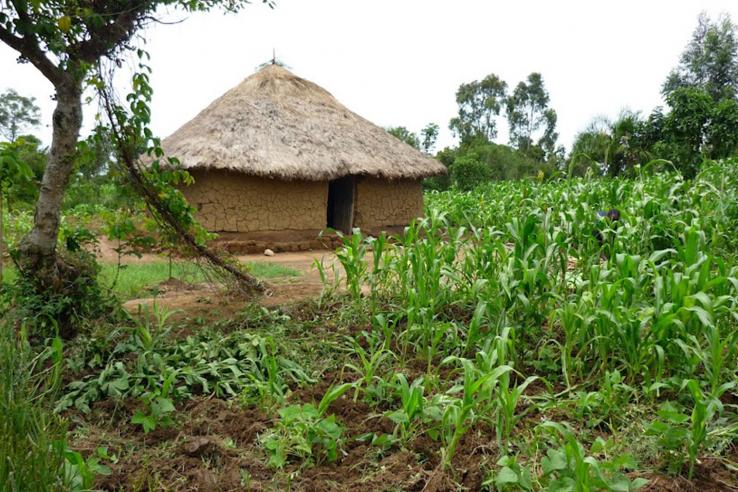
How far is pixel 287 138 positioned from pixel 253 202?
1425mm

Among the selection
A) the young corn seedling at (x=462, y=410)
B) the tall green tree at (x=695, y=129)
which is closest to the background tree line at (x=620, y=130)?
the tall green tree at (x=695, y=129)

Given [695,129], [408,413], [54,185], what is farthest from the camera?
[695,129]

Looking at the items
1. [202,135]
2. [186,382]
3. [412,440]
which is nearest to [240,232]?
[202,135]

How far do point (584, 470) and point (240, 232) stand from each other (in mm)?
7865

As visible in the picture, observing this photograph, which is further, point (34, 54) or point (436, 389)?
point (34, 54)

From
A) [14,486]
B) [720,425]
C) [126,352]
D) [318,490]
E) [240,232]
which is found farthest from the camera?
[240,232]

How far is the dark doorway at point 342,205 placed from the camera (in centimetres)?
1058

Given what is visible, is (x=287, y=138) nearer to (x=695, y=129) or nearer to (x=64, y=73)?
(x=64, y=73)

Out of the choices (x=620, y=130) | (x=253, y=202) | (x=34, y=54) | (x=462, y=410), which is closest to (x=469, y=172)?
(x=620, y=130)

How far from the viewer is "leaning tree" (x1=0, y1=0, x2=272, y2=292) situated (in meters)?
2.97

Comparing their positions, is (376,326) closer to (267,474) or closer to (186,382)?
(186,382)

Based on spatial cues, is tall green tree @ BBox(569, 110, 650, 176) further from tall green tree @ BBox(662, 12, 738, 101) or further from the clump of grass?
the clump of grass

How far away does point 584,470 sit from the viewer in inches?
65.7

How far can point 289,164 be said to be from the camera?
9062mm
